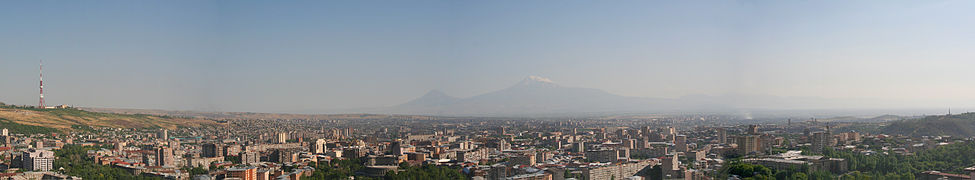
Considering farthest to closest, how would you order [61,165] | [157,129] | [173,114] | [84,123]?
[173,114] < [157,129] < [84,123] < [61,165]

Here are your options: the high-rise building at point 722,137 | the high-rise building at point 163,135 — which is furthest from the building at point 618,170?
the high-rise building at point 163,135

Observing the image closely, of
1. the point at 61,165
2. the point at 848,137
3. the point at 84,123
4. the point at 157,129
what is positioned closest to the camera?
the point at 61,165

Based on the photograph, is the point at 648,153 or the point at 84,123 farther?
the point at 84,123

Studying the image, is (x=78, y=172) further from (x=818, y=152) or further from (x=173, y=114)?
(x=173, y=114)

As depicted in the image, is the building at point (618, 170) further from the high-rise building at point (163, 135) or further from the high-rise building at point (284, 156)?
the high-rise building at point (163, 135)

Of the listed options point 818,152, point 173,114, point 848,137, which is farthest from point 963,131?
point 173,114

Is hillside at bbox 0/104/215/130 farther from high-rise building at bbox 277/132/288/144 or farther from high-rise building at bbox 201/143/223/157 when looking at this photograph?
high-rise building at bbox 201/143/223/157
